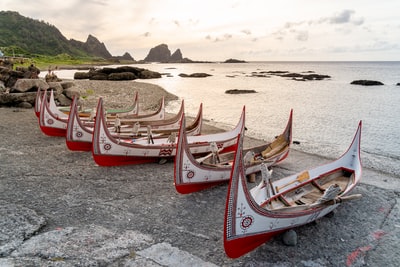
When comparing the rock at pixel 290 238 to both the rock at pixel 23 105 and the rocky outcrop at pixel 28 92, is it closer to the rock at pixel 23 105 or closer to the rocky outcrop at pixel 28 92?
the rocky outcrop at pixel 28 92

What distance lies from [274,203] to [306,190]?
1.43 metres

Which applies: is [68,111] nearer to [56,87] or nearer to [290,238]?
[56,87]

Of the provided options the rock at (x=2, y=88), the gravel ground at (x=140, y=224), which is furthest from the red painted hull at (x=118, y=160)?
the rock at (x=2, y=88)

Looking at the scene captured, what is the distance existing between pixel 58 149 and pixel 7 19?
142 metres

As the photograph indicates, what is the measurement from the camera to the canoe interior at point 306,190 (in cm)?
734

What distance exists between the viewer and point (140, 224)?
22.7 feet

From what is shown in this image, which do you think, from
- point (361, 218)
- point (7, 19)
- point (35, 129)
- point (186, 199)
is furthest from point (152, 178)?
point (7, 19)

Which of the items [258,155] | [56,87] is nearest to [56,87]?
[56,87]

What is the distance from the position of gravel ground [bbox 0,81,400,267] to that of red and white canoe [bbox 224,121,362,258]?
522mm

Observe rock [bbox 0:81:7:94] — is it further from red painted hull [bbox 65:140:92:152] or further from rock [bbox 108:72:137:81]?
rock [bbox 108:72:137:81]

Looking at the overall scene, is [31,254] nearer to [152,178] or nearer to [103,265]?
[103,265]

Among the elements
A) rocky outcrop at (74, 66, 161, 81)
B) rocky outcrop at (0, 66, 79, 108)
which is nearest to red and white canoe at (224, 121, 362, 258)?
rocky outcrop at (0, 66, 79, 108)

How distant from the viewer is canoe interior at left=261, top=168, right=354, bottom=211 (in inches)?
289

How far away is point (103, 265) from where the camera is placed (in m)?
5.38
